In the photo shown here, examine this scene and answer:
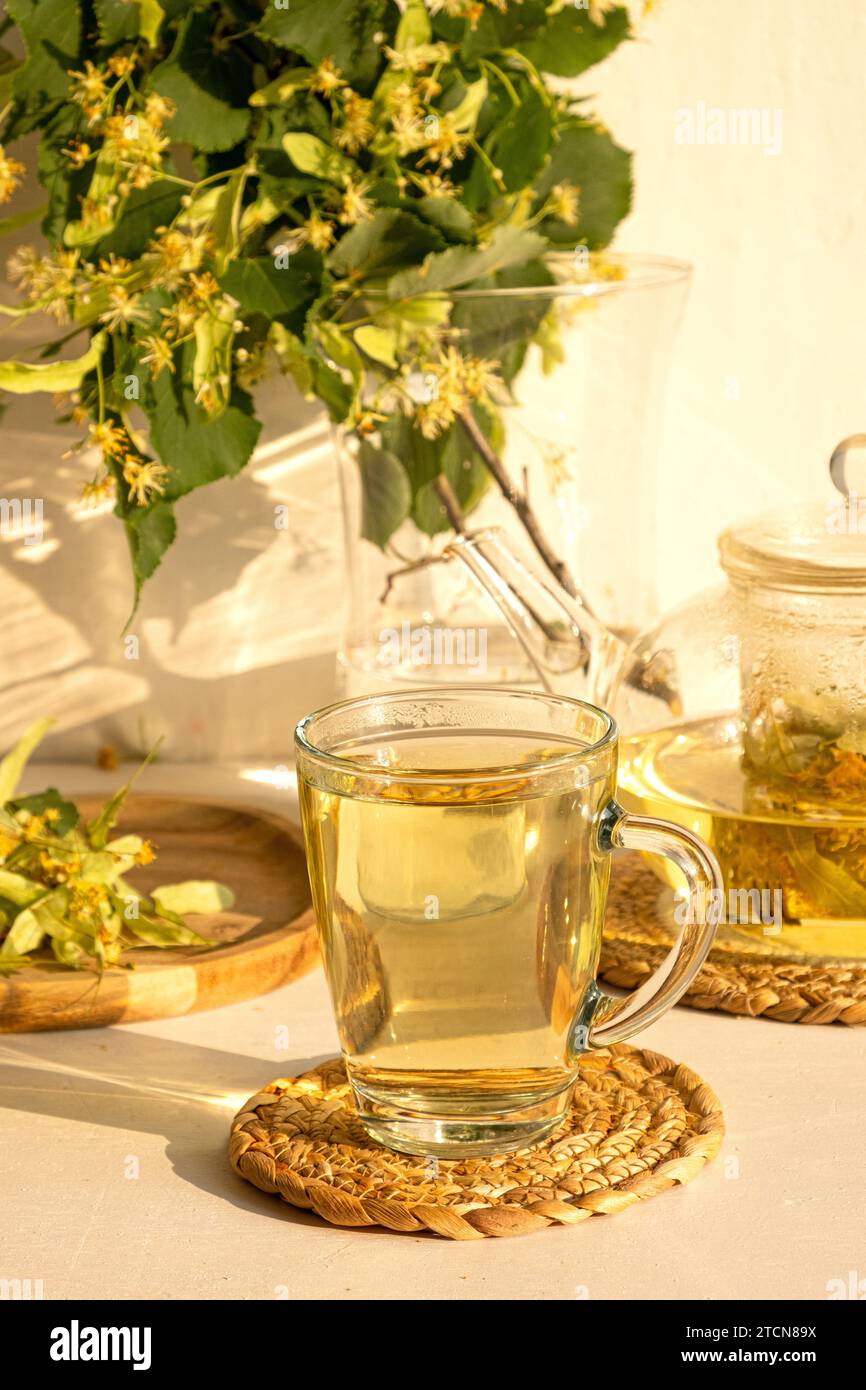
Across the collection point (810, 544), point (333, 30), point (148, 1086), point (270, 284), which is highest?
point (333, 30)

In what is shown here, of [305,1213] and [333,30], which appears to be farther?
[333,30]

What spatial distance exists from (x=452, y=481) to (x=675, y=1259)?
0.41 metres

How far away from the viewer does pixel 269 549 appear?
0.90 m

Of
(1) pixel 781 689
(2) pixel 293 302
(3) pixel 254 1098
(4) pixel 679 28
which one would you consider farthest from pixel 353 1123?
(4) pixel 679 28

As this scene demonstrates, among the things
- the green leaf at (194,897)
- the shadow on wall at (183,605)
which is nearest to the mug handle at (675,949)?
the green leaf at (194,897)

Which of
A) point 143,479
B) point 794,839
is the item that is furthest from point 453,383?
point 794,839

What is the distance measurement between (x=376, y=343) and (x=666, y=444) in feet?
0.90

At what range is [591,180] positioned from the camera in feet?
2.50

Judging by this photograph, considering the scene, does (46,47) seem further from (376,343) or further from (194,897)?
(194,897)

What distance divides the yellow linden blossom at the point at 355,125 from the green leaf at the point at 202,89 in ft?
0.14

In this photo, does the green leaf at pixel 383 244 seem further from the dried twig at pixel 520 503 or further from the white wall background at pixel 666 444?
the white wall background at pixel 666 444

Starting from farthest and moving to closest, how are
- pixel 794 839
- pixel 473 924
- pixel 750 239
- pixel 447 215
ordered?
pixel 750 239
pixel 447 215
pixel 794 839
pixel 473 924

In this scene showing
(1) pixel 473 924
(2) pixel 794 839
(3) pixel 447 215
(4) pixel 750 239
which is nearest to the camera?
(1) pixel 473 924

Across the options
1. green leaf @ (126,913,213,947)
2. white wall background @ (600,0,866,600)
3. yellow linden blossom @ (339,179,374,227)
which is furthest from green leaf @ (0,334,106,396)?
white wall background @ (600,0,866,600)
